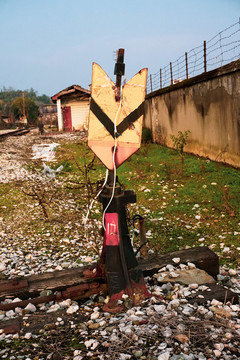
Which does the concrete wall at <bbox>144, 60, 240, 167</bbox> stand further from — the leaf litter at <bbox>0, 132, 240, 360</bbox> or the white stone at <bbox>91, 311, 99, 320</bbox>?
the white stone at <bbox>91, 311, 99, 320</bbox>

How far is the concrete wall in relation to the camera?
8539 millimetres

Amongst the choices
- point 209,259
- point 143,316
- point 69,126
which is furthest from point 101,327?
point 69,126

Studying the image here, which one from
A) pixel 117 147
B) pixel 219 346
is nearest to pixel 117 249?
pixel 117 147

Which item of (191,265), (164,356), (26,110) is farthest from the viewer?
(26,110)

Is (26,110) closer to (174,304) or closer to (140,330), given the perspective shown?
(174,304)

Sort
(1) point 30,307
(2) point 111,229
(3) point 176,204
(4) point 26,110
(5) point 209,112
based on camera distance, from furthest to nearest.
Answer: (4) point 26,110, (5) point 209,112, (3) point 176,204, (1) point 30,307, (2) point 111,229

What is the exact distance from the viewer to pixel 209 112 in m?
9.90

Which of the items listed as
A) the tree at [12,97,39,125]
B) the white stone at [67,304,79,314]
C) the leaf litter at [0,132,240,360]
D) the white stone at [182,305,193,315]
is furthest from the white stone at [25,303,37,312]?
the tree at [12,97,39,125]

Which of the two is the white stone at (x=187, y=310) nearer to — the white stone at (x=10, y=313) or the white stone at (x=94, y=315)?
the white stone at (x=94, y=315)

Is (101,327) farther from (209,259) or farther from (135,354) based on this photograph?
(209,259)

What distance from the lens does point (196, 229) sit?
5559mm

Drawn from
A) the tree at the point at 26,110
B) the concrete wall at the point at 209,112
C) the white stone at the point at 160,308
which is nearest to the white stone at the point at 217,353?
the white stone at the point at 160,308

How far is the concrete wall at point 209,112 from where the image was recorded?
336 inches

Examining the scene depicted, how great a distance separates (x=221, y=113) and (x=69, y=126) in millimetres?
22558
